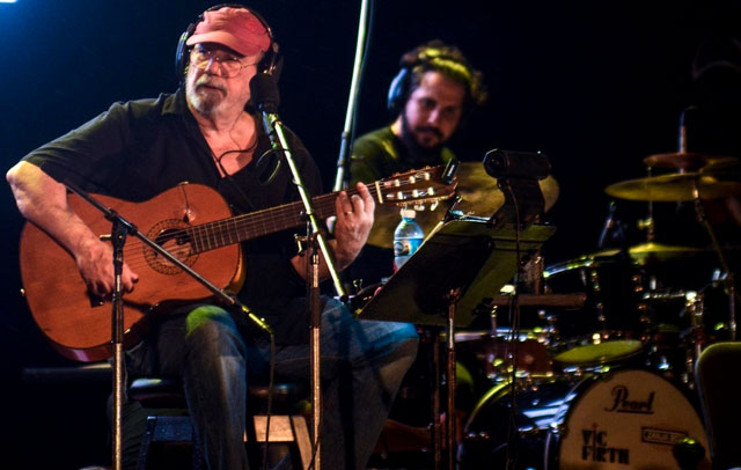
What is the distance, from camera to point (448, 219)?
271 cm

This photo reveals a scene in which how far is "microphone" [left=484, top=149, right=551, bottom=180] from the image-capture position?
8.80ft

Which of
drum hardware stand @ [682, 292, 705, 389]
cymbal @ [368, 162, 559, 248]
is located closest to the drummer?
cymbal @ [368, 162, 559, 248]

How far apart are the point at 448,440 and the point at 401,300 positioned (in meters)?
0.47

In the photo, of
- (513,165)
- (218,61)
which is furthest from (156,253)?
(513,165)

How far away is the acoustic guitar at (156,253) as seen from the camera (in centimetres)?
312

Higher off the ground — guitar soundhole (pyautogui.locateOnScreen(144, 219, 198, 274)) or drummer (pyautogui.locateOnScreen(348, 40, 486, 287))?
drummer (pyautogui.locateOnScreen(348, 40, 486, 287))

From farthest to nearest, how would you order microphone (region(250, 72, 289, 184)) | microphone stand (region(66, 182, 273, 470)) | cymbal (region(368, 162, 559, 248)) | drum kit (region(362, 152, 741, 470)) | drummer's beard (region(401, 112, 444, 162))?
drummer's beard (region(401, 112, 444, 162)), cymbal (region(368, 162, 559, 248)), drum kit (region(362, 152, 741, 470)), microphone (region(250, 72, 289, 184)), microphone stand (region(66, 182, 273, 470))

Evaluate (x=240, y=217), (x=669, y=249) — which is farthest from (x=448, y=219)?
(x=669, y=249)

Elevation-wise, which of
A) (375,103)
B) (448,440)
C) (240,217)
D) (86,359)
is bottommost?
(448,440)

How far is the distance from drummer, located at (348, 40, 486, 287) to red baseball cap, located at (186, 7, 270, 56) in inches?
30.8

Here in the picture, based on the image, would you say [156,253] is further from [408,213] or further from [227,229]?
[408,213]

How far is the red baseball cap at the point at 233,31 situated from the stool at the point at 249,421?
1457 mm

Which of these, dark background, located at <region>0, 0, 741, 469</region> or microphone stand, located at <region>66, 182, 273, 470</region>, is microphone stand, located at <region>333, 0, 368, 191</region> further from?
microphone stand, located at <region>66, 182, 273, 470</region>

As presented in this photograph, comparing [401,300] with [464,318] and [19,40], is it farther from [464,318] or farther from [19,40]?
[19,40]
